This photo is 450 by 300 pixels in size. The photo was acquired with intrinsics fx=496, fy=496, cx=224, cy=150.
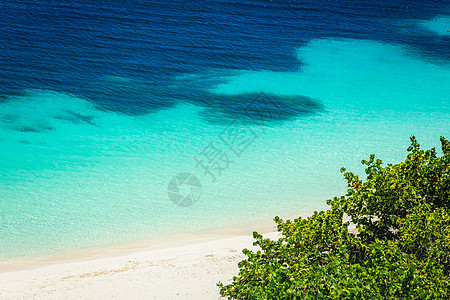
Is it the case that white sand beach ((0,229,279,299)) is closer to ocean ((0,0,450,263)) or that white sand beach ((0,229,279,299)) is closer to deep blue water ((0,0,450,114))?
ocean ((0,0,450,263))

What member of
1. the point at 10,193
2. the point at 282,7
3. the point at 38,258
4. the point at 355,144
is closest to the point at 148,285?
the point at 38,258

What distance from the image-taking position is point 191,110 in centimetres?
2180

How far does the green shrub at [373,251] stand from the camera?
725cm

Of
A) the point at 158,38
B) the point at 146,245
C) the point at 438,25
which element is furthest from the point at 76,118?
the point at 438,25

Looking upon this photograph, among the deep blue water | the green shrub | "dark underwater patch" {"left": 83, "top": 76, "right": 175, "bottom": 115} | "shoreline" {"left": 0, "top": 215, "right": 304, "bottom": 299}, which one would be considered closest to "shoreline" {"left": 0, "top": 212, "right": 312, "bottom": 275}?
"shoreline" {"left": 0, "top": 215, "right": 304, "bottom": 299}

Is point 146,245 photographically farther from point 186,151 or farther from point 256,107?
point 256,107

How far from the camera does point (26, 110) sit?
20766 millimetres

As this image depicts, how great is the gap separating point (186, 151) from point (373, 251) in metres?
11.8

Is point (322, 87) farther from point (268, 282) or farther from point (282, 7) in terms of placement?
point (268, 282)

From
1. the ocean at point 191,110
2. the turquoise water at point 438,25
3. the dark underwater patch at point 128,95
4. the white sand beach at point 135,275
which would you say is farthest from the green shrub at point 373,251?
the turquoise water at point 438,25

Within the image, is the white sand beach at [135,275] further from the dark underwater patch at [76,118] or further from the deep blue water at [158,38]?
the deep blue water at [158,38]

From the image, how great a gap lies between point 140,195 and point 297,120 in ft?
27.7

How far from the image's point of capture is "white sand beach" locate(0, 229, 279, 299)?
1080 cm

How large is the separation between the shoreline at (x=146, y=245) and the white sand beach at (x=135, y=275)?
121 mm
